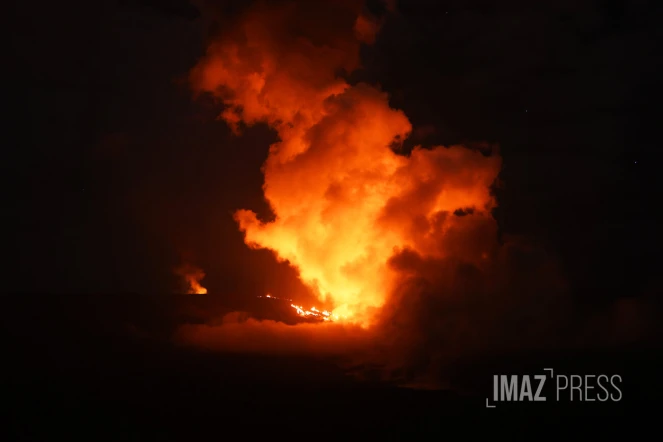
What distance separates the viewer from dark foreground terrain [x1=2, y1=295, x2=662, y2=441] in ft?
65.0

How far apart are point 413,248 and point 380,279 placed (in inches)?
101

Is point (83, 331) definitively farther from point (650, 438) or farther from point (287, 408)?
point (650, 438)

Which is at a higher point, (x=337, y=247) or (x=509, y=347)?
(x=337, y=247)

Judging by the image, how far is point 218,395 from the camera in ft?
76.0

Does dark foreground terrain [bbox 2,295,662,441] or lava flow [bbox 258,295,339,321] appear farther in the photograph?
lava flow [bbox 258,295,339,321]

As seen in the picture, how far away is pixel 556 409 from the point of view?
75.2 ft

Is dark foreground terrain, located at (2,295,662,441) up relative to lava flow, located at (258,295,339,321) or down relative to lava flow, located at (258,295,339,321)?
down

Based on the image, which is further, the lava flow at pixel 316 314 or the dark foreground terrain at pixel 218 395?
the lava flow at pixel 316 314

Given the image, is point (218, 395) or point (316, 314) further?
point (316, 314)

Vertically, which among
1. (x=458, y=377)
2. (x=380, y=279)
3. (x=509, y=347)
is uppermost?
(x=380, y=279)

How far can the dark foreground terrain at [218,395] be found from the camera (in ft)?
65.0

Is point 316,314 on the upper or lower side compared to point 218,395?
upper

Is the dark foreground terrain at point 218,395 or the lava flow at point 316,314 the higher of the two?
the lava flow at point 316,314

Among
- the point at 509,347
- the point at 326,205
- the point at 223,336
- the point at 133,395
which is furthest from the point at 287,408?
the point at 326,205
